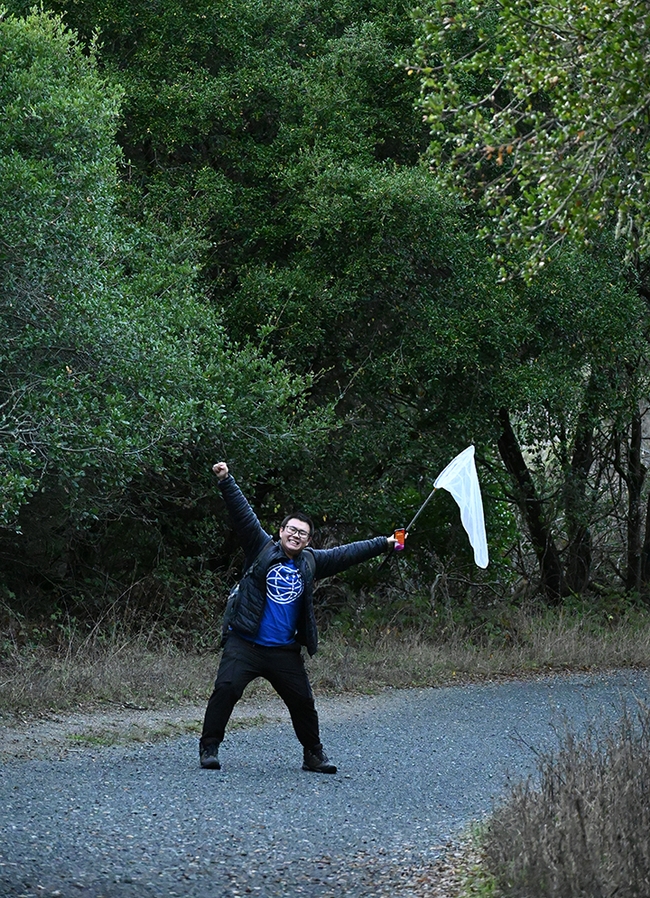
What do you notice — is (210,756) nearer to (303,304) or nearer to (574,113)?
(574,113)

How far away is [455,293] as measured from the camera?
16.9m

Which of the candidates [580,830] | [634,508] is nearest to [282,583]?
[580,830]

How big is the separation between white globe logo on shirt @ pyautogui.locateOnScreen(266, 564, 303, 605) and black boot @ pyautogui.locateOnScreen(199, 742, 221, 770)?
1.13 metres

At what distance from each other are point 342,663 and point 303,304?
186 inches

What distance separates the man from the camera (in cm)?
917

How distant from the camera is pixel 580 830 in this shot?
19.0 feet

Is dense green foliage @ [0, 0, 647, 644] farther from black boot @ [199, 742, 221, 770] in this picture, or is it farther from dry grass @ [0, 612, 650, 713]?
black boot @ [199, 742, 221, 770]

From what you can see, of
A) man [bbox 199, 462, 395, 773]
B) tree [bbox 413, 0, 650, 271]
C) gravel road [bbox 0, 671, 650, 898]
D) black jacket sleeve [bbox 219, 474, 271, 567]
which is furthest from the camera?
man [bbox 199, 462, 395, 773]

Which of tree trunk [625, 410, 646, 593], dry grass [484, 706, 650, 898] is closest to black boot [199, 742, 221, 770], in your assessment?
dry grass [484, 706, 650, 898]

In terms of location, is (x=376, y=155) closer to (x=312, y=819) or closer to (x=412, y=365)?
(x=412, y=365)

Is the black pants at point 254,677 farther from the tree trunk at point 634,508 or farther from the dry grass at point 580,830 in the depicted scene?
the tree trunk at point 634,508

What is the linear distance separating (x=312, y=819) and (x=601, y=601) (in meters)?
13.7

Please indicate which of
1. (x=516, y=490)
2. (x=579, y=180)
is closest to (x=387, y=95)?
(x=516, y=490)

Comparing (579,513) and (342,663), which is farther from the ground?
(579,513)
